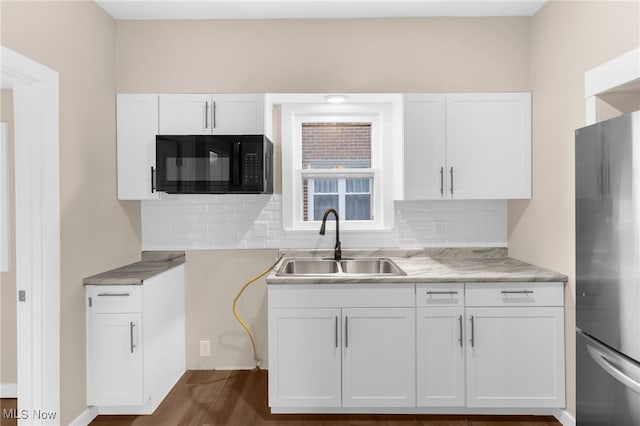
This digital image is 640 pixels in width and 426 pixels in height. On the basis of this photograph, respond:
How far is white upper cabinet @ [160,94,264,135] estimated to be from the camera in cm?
271

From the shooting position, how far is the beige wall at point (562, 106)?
1954 mm

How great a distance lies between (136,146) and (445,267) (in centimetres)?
230

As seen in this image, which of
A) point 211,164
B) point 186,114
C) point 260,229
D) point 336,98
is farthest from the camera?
point 260,229

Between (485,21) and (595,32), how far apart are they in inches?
36.9

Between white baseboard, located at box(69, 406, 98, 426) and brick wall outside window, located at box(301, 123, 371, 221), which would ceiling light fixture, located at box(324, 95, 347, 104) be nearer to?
brick wall outside window, located at box(301, 123, 371, 221)

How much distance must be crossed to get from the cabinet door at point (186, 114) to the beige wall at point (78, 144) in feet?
1.21

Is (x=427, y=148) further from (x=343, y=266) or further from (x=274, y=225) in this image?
(x=274, y=225)

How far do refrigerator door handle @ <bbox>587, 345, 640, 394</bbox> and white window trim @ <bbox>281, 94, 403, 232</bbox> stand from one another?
1.56m

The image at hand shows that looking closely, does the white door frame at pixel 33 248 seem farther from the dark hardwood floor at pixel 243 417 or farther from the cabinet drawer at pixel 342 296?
the cabinet drawer at pixel 342 296

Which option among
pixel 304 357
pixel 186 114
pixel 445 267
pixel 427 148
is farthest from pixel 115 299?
pixel 427 148

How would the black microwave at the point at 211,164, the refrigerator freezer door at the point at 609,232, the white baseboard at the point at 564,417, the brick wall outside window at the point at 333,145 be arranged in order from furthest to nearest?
the brick wall outside window at the point at 333,145, the black microwave at the point at 211,164, the white baseboard at the point at 564,417, the refrigerator freezer door at the point at 609,232

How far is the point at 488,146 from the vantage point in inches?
105

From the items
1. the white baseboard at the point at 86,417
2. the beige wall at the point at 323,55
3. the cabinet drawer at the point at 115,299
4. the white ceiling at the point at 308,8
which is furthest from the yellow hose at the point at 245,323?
the white ceiling at the point at 308,8

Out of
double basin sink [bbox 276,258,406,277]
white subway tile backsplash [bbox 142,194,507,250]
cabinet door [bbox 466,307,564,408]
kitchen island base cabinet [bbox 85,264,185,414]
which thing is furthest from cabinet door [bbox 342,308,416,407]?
kitchen island base cabinet [bbox 85,264,185,414]
